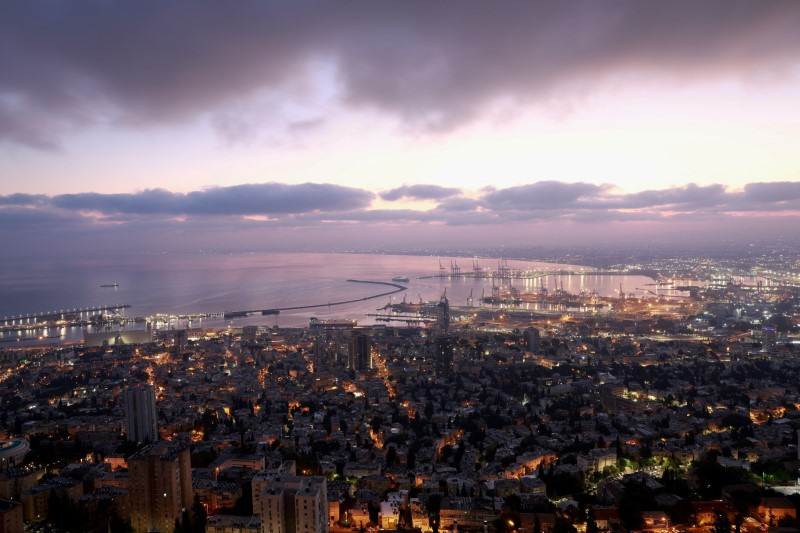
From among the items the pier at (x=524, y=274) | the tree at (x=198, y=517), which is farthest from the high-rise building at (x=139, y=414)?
the pier at (x=524, y=274)

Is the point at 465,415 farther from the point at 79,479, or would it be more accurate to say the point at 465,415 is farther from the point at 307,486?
the point at 79,479

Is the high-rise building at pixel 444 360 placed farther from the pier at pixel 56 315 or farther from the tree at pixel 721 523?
the pier at pixel 56 315

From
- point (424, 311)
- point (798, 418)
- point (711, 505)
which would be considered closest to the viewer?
point (711, 505)

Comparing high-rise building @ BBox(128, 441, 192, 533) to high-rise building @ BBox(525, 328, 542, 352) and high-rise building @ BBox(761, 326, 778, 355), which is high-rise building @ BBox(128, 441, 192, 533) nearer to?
high-rise building @ BBox(525, 328, 542, 352)

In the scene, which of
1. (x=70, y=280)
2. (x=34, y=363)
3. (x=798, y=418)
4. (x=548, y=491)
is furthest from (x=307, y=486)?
(x=70, y=280)

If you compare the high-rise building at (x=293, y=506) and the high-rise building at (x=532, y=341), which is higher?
the high-rise building at (x=293, y=506)
